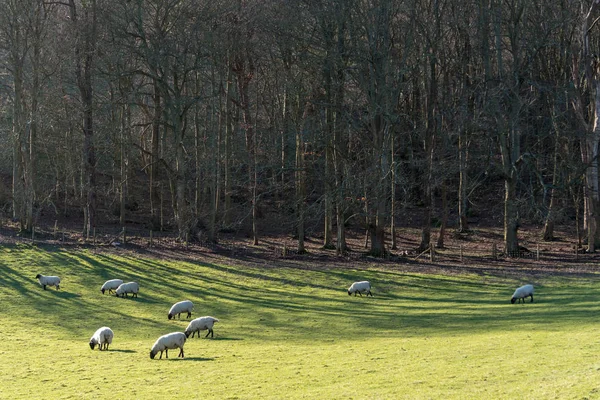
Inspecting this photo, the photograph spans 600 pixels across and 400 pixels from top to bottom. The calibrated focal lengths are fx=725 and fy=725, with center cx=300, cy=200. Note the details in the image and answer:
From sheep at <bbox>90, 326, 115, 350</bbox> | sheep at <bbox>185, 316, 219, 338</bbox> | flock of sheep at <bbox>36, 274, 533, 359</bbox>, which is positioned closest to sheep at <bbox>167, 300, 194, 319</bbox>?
flock of sheep at <bbox>36, 274, 533, 359</bbox>

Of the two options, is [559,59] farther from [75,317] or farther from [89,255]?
[75,317]

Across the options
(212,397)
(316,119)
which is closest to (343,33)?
(316,119)

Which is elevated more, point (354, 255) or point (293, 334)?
point (354, 255)

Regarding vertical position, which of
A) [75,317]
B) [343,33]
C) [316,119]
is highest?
[343,33]

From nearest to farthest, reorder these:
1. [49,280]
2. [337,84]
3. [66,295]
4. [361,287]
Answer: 1. [361,287]
2. [66,295]
3. [49,280]
4. [337,84]

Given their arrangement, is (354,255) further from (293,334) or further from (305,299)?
(293,334)

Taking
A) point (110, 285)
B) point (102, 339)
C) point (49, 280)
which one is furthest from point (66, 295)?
point (102, 339)

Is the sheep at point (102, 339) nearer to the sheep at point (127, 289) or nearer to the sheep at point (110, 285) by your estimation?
the sheep at point (127, 289)

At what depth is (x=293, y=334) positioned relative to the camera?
2628cm

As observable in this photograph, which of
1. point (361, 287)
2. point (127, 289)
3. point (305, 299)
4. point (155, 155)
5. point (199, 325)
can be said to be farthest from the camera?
point (155, 155)

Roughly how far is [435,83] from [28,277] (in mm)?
29001

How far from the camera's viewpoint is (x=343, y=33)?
4569 centimetres

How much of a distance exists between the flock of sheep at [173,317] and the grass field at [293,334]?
18.9 inches

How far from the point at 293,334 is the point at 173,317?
5948mm
